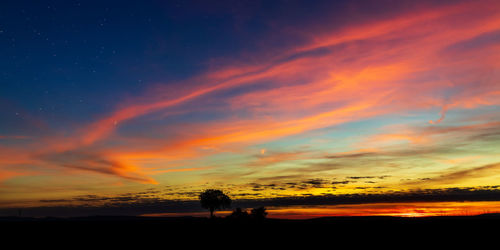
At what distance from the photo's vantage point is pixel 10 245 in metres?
44.2

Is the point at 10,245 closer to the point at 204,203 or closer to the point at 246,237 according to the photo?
the point at 246,237

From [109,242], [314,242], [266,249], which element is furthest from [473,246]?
[109,242]

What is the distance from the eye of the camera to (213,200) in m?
111

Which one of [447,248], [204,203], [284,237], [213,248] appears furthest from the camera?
[204,203]

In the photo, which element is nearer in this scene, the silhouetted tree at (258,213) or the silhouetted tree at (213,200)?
the silhouetted tree at (258,213)

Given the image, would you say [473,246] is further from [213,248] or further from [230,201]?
[230,201]

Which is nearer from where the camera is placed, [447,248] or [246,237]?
[447,248]

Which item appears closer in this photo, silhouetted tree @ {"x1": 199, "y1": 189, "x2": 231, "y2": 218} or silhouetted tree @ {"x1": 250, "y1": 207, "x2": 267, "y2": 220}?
silhouetted tree @ {"x1": 250, "y1": 207, "x2": 267, "y2": 220}

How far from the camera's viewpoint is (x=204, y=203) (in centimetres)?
11169

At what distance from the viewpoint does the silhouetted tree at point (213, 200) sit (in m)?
111

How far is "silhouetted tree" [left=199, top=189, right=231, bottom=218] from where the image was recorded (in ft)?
365

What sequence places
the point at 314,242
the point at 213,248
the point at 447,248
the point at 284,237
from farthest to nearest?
the point at 284,237 < the point at 314,242 < the point at 213,248 < the point at 447,248

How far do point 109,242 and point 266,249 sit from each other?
2011 cm

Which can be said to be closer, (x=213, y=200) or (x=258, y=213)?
(x=258, y=213)
